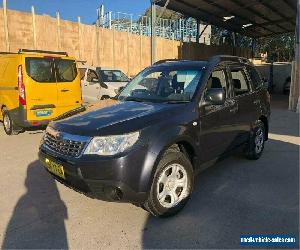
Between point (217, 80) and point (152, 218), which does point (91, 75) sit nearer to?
point (217, 80)

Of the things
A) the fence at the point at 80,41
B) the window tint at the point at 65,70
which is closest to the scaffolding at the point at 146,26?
the fence at the point at 80,41

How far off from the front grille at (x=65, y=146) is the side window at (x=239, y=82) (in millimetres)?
2739

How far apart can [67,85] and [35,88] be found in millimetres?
932

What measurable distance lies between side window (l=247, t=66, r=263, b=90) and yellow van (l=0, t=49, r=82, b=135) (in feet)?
12.9

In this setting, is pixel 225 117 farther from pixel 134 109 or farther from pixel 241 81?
pixel 134 109

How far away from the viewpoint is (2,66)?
27.5 ft

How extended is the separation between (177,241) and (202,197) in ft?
3.74

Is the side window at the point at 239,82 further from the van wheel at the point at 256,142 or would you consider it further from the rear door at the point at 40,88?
the rear door at the point at 40,88

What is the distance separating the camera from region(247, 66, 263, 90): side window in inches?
231

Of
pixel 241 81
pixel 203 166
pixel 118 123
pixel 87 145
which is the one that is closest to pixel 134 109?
pixel 118 123

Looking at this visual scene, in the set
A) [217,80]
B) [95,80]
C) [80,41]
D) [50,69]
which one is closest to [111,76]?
[95,80]

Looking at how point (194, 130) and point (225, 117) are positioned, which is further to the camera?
point (225, 117)

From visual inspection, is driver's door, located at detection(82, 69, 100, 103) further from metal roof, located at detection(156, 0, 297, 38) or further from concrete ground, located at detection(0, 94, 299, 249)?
metal roof, located at detection(156, 0, 297, 38)

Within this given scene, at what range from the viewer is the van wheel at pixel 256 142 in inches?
226
